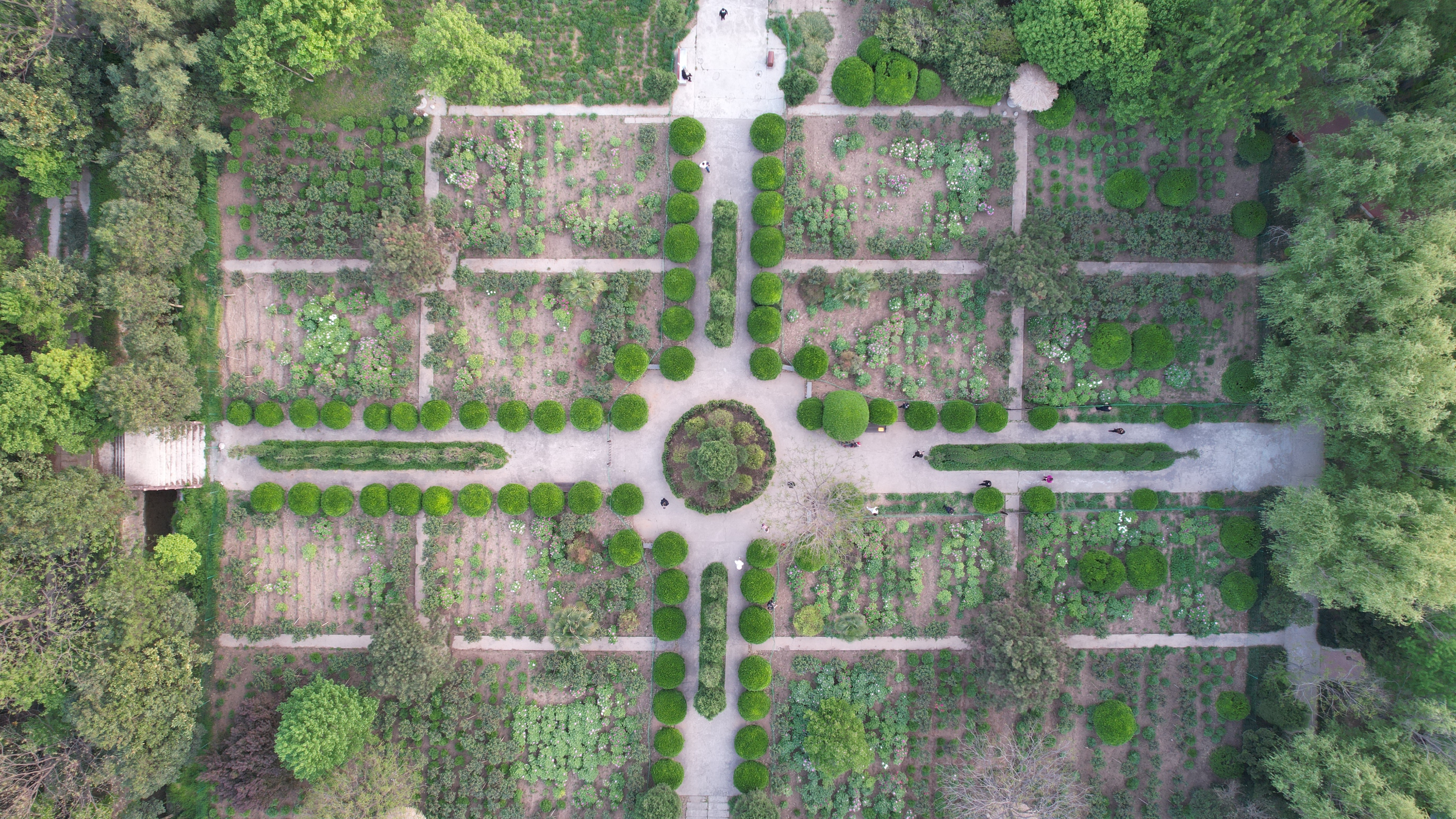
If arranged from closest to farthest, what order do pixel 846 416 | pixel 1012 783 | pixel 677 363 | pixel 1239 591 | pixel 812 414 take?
pixel 1012 783, pixel 846 416, pixel 677 363, pixel 1239 591, pixel 812 414

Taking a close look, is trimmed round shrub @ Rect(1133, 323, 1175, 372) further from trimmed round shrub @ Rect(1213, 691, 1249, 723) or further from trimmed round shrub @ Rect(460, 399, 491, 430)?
trimmed round shrub @ Rect(460, 399, 491, 430)

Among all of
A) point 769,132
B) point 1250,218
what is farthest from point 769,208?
point 1250,218

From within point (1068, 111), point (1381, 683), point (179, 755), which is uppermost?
point (1068, 111)

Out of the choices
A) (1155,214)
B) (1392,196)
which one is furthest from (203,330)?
(1392,196)

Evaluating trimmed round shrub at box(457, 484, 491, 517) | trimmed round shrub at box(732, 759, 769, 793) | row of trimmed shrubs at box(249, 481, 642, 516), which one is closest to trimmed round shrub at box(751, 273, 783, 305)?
row of trimmed shrubs at box(249, 481, 642, 516)

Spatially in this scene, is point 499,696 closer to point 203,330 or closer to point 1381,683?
point 203,330

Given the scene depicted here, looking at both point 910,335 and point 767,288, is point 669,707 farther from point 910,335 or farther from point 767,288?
point 910,335
